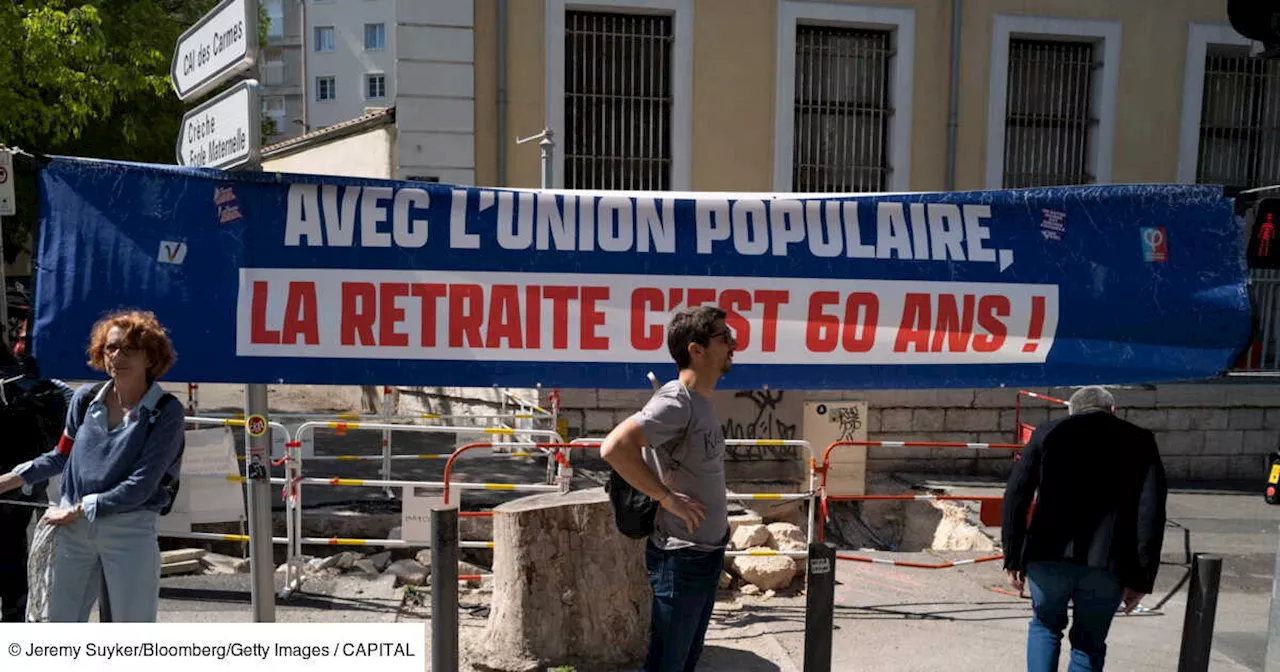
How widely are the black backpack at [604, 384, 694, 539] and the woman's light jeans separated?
1.89 m

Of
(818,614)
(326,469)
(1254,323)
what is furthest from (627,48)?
(818,614)

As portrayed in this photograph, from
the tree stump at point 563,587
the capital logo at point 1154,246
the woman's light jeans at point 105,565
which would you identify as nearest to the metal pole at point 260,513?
the woman's light jeans at point 105,565

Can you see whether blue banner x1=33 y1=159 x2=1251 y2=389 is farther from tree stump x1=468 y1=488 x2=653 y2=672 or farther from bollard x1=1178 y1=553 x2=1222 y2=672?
bollard x1=1178 y1=553 x2=1222 y2=672

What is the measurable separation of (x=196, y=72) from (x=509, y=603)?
118 inches

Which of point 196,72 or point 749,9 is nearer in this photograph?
point 196,72

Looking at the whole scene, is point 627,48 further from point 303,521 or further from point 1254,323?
point 1254,323

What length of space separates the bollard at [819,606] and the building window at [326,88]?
172ft

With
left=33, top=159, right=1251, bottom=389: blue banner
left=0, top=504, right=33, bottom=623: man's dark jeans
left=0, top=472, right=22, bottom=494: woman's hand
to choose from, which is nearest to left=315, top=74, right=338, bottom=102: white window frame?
left=33, top=159, right=1251, bottom=389: blue banner

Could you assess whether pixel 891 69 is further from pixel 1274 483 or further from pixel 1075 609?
pixel 1075 609

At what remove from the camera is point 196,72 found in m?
4.18

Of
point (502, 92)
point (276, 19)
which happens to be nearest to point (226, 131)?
point (502, 92)

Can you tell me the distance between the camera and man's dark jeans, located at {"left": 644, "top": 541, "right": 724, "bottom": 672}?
11.0 feet

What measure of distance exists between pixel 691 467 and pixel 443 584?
134 cm

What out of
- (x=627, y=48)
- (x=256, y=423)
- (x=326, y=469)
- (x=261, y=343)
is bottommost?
(x=326, y=469)
